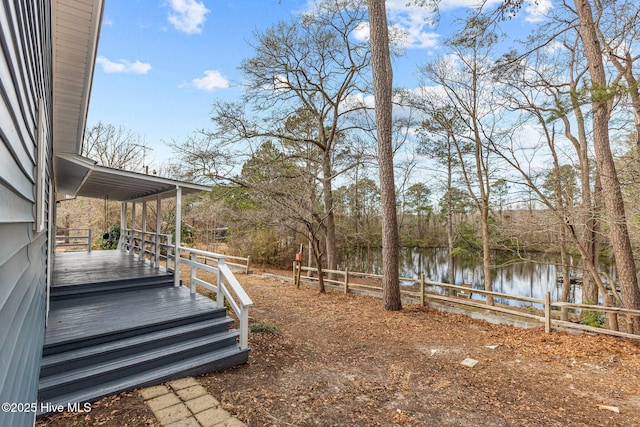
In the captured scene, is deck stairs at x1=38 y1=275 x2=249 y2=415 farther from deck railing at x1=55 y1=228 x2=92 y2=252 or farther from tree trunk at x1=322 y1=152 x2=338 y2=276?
deck railing at x1=55 y1=228 x2=92 y2=252

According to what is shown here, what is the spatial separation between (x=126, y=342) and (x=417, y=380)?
357 centimetres

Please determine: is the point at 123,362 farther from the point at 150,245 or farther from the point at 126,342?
the point at 150,245

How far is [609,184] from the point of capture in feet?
18.1

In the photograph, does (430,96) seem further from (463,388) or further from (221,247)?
(221,247)

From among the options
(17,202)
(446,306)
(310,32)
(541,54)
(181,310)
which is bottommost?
(446,306)

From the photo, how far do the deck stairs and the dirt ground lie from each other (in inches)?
8.2

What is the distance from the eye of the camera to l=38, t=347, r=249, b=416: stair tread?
9.72 feet

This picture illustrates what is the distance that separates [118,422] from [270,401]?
4.53 ft

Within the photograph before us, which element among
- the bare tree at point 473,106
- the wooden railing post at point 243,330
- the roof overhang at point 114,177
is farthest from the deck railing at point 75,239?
the bare tree at point 473,106

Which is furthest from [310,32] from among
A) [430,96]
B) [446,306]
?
[446,306]

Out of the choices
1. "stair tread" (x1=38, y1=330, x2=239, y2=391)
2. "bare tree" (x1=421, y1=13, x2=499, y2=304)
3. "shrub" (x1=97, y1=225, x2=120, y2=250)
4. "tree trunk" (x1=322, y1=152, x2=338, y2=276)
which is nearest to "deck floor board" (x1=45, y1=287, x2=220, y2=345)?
"stair tread" (x1=38, y1=330, x2=239, y2=391)

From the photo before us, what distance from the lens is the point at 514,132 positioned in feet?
27.2

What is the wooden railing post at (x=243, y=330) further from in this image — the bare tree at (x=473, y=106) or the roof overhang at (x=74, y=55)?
the bare tree at (x=473, y=106)

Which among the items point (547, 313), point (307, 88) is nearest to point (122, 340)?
point (547, 313)
